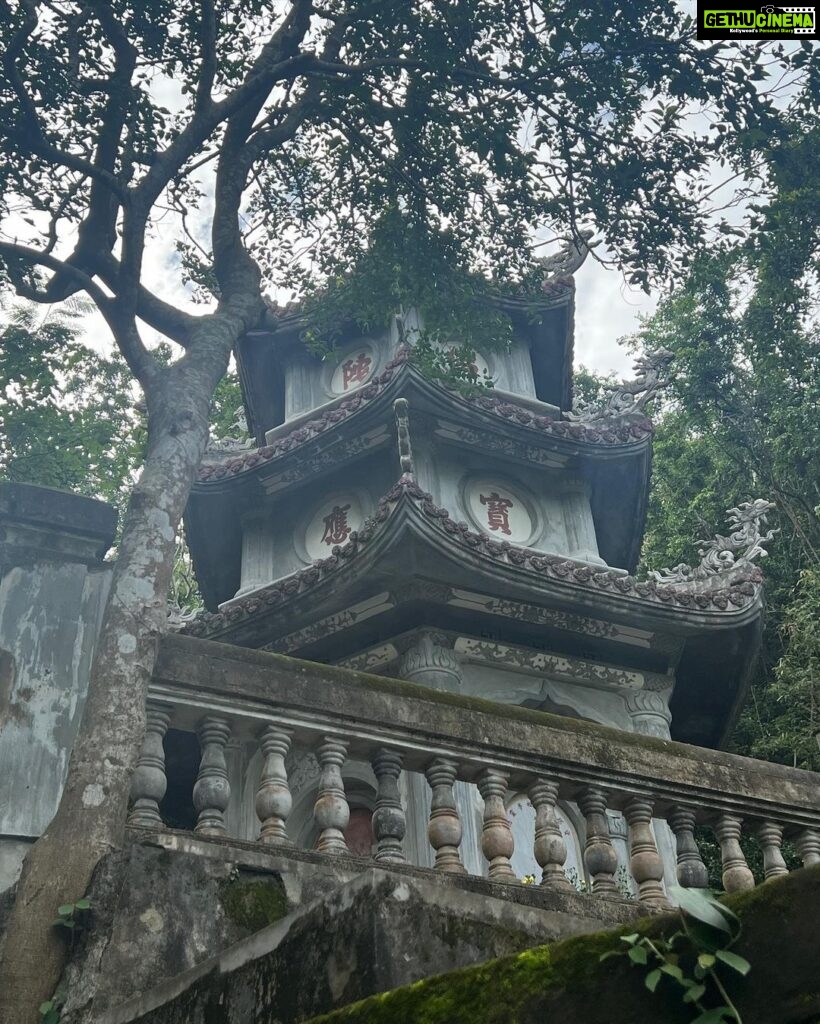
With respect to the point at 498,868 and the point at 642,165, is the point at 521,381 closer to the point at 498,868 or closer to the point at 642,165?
the point at 642,165

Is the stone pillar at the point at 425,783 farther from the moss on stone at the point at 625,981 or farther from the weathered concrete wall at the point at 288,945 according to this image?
the moss on stone at the point at 625,981

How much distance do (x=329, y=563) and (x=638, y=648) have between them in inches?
Answer: 136

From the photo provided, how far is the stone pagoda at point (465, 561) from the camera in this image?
1042 cm

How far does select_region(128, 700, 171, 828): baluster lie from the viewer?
526 centimetres

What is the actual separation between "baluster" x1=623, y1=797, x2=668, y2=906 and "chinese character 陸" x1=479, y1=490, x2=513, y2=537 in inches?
288

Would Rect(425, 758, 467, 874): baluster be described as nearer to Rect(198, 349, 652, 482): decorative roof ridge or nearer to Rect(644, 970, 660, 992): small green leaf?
Rect(644, 970, 660, 992): small green leaf

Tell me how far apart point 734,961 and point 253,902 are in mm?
2965

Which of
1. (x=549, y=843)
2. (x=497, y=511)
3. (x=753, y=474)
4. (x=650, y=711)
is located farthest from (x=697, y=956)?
Result: (x=753, y=474)

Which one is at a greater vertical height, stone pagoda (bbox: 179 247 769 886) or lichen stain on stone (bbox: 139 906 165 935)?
stone pagoda (bbox: 179 247 769 886)

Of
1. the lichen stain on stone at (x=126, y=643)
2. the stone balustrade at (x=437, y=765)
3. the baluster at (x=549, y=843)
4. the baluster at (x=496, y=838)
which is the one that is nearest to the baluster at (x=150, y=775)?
the stone balustrade at (x=437, y=765)

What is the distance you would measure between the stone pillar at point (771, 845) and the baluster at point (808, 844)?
0.40 feet

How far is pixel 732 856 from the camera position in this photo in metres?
6.00

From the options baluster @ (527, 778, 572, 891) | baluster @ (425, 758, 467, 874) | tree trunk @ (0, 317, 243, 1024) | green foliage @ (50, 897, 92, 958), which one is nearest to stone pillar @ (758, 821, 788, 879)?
baluster @ (527, 778, 572, 891)

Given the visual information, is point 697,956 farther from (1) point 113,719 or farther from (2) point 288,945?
(1) point 113,719
